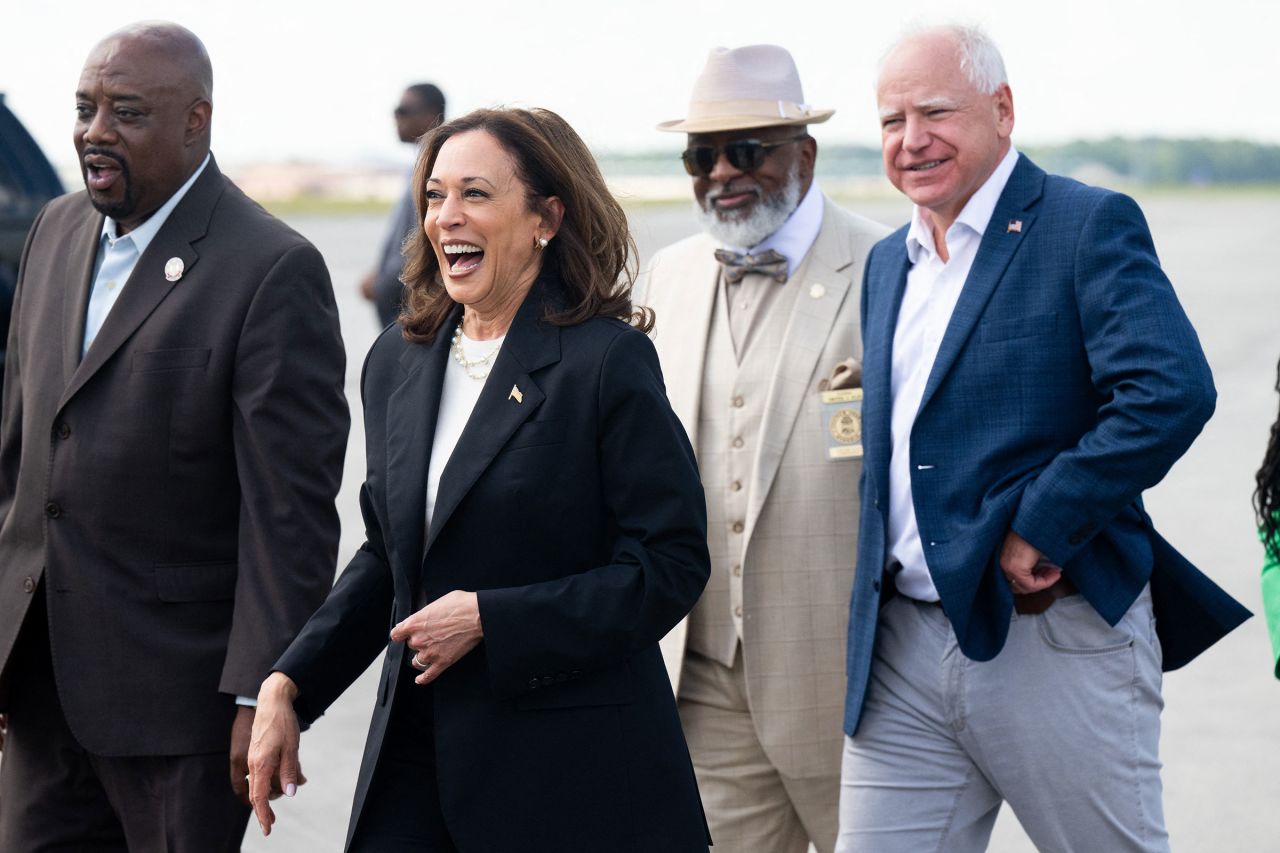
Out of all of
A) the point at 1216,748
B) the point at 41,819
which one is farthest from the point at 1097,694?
the point at 1216,748

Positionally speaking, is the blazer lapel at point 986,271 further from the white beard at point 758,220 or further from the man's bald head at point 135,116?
the man's bald head at point 135,116

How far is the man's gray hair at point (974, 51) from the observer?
382 centimetres

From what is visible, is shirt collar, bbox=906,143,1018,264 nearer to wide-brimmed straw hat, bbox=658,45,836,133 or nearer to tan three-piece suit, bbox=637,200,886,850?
tan three-piece suit, bbox=637,200,886,850

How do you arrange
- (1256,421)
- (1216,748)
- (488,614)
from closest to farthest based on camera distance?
1. (488,614)
2. (1216,748)
3. (1256,421)

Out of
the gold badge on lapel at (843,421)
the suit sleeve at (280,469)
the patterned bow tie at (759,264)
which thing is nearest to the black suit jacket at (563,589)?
the suit sleeve at (280,469)

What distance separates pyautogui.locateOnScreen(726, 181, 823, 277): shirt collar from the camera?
466 cm

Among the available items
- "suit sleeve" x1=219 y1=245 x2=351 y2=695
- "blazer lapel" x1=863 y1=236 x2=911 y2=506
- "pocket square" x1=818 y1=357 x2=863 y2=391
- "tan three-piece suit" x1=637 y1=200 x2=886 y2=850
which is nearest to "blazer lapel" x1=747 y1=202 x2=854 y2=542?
"tan three-piece suit" x1=637 y1=200 x2=886 y2=850

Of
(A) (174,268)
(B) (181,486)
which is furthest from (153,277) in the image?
(B) (181,486)

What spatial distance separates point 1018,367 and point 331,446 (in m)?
1.50

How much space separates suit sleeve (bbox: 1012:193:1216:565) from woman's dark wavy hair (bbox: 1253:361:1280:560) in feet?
1.39

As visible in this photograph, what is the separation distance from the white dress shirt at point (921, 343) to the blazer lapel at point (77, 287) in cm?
181

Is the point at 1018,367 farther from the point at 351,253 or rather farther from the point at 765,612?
the point at 351,253

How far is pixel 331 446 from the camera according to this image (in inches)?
156

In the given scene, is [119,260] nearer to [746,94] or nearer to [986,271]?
[746,94]
